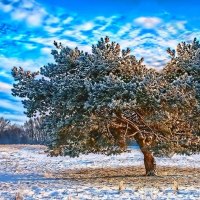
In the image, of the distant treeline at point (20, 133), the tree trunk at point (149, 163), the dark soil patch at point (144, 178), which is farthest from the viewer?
the distant treeline at point (20, 133)

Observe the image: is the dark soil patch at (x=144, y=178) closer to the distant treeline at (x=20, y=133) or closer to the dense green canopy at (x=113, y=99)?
the dense green canopy at (x=113, y=99)

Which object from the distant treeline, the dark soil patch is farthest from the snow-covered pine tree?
the distant treeline

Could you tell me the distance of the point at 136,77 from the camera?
56.7 feet

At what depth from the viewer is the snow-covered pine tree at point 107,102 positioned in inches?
666

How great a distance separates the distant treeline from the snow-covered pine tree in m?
106

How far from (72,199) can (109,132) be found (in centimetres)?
695

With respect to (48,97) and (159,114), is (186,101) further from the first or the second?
(48,97)

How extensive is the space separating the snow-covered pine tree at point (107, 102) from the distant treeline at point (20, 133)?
106006 millimetres

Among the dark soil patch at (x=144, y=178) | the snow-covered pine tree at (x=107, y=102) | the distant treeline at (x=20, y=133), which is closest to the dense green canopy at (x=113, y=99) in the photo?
the snow-covered pine tree at (x=107, y=102)

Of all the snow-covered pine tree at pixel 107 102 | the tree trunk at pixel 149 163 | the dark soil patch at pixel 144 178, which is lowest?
the dark soil patch at pixel 144 178

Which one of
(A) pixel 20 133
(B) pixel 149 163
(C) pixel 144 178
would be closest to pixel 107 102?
(C) pixel 144 178

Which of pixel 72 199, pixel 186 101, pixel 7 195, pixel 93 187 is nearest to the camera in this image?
pixel 72 199

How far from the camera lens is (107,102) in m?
16.9

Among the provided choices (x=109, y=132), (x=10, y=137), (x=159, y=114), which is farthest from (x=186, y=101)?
(x=10, y=137)
